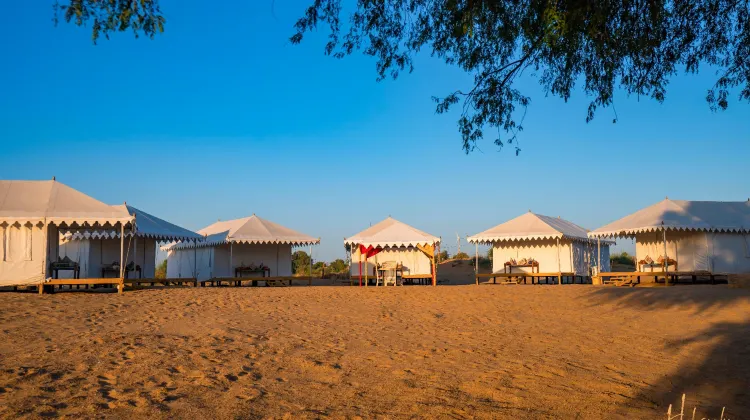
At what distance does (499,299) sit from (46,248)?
446 inches

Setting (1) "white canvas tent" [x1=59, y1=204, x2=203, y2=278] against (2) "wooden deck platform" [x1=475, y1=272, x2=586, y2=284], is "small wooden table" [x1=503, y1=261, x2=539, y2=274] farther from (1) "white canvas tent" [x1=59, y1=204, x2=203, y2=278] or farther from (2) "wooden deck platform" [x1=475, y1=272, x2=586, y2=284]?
(1) "white canvas tent" [x1=59, y1=204, x2=203, y2=278]

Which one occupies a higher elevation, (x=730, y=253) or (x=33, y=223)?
(x=33, y=223)

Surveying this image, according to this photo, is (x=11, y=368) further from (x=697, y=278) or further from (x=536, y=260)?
(x=697, y=278)

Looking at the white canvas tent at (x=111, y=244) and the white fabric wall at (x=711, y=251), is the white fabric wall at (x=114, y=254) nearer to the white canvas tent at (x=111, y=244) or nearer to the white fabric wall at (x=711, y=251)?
the white canvas tent at (x=111, y=244)

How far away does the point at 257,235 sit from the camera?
2052 cm

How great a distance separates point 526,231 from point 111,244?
569 inches

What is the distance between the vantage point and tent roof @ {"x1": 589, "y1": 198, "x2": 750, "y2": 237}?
63.8 feet

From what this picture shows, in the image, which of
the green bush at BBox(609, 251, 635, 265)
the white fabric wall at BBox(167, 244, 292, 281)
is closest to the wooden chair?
the white fabric wall at BBox(167, 244, 292, 281)

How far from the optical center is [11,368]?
595cm

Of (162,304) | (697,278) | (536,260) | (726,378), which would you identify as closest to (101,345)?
(162,304)

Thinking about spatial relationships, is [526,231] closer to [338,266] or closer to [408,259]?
[408,259]

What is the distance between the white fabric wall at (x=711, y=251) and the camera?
2039 centimetres

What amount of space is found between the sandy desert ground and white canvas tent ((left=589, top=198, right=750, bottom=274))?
7.83 meters

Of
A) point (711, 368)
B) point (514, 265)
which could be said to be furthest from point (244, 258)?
point (711, 368)
